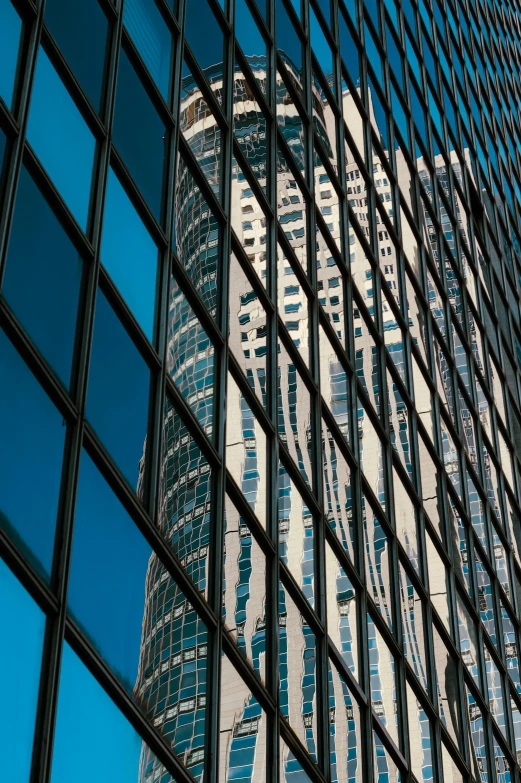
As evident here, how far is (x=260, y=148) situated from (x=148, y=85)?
17.8 ft

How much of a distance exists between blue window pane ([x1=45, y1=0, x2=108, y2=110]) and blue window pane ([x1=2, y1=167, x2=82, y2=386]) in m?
3.13

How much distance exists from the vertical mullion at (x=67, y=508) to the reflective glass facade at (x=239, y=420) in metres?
0.04

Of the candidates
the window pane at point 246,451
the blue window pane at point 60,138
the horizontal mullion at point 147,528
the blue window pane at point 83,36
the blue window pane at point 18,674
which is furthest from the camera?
the window pane at point 246,451

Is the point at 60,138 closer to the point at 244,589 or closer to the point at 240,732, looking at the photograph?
the point at 244,589

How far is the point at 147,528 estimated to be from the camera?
18484 mm

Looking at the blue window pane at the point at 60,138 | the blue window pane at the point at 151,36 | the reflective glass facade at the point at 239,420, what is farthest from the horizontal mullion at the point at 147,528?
the blue window pane at the point at 151,36

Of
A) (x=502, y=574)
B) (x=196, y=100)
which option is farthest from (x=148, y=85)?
Answer: (x=502, y=574)

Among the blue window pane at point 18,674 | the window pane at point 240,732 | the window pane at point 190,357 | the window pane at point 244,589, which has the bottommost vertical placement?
the blue window pane at point 18,674

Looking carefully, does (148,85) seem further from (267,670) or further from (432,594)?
(432,594)

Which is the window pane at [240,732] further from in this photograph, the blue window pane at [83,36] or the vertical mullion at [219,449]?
the blue window pane at [83,36]

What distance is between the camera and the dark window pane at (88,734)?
595 inches

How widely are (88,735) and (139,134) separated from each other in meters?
10.1

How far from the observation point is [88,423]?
17469 mm

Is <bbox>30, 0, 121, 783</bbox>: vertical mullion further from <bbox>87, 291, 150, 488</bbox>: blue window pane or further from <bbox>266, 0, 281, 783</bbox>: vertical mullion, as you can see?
<bbox>266, 0, 281, 783</bbox>: vertical mullion
